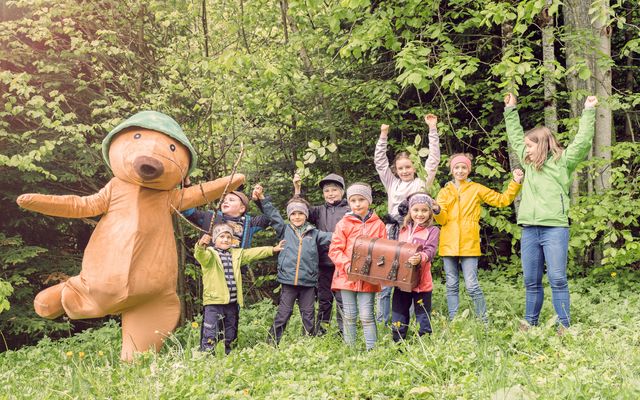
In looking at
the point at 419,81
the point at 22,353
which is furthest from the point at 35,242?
the point at 419,81

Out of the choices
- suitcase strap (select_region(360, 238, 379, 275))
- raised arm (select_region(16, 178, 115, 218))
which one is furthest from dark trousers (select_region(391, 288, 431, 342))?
raised arm (select_region(16, 178, 115, 218))

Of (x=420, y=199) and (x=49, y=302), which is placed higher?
(x=420, y=199)

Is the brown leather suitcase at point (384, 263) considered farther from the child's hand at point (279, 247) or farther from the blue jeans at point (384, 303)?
the blue jeans at point (384, 303)

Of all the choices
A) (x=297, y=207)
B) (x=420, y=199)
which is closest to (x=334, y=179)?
(x=297, y=207)

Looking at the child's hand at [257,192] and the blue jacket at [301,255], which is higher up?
the child's hand at [257,192]

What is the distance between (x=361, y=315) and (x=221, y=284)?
1282mm

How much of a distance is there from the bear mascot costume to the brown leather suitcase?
1683mm

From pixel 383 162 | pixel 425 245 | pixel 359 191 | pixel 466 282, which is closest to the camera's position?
pixel 425 245

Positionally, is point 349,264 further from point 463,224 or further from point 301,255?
point 463,224

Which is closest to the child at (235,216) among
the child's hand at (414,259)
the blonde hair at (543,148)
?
the child's hand at (414,259)

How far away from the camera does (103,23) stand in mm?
7836

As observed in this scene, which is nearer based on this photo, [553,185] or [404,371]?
[404,371]

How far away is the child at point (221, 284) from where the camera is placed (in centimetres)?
508

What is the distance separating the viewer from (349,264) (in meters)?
4.91
